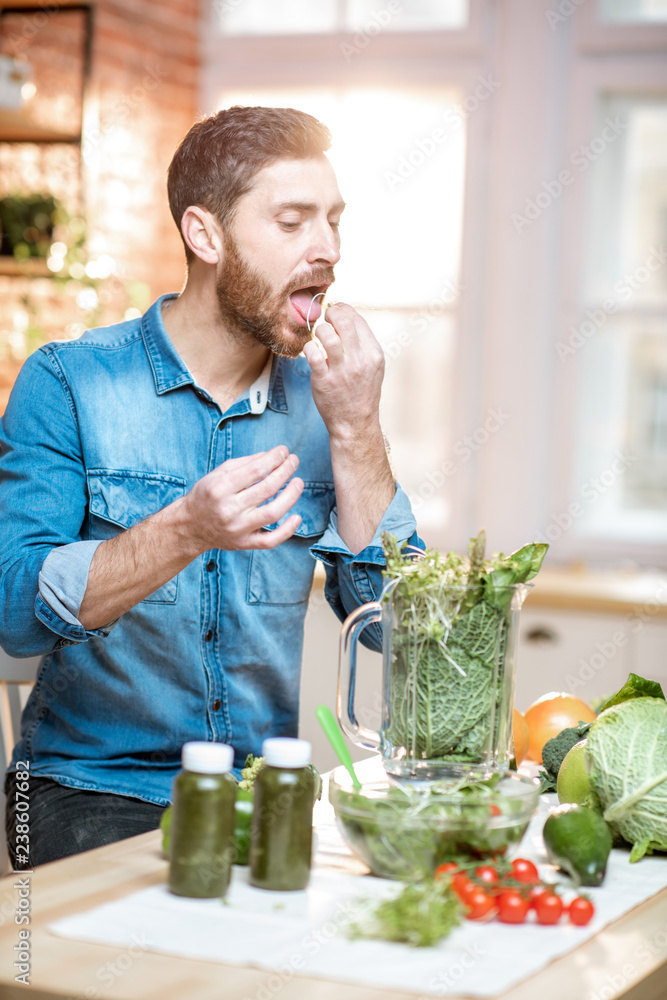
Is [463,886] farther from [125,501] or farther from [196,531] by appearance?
[125,501]

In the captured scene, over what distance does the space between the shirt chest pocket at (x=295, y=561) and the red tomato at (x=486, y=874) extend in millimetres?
766

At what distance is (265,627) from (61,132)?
2296 millimetres

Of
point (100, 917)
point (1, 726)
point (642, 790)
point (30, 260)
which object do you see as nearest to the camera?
point (100, 917)

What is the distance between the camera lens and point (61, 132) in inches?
134

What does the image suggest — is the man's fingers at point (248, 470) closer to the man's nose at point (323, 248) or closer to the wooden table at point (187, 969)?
the wooden table at point (187, 969)

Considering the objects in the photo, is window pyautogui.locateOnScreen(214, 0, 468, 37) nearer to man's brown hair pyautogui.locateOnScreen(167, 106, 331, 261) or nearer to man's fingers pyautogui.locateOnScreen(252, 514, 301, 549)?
man's brown hair pyautogui.locateOnScreen(167, 106, 331, 261)

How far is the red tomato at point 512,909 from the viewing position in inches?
35.0

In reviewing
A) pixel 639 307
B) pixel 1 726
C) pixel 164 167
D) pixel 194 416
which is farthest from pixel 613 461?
pixel 1 726

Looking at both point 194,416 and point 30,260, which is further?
point 30,260

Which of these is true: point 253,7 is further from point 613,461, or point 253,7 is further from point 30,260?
point 613,461

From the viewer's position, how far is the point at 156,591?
5.16 feet

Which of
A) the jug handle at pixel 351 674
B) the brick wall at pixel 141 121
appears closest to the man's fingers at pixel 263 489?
the jug handle at pixel 351 674

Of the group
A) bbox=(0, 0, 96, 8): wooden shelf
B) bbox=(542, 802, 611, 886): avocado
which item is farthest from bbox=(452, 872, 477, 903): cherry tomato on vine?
bbox=(0, 0, 96, 8): wooden shelf

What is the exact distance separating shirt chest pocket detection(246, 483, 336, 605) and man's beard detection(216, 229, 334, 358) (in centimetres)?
23
